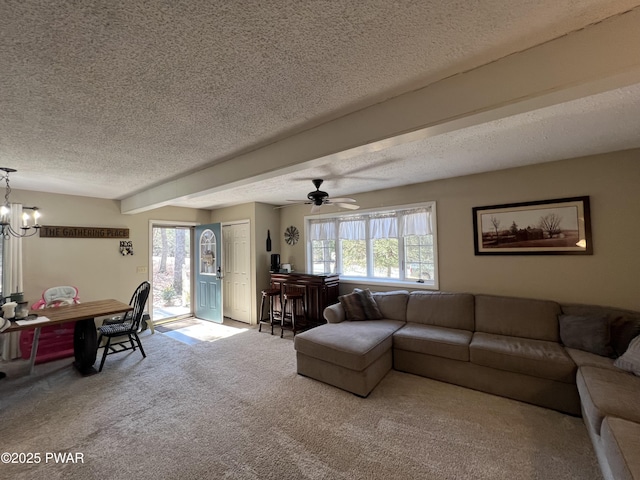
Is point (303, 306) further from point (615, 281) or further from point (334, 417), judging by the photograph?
point (615, 281)

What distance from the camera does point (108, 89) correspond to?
5.01 feet

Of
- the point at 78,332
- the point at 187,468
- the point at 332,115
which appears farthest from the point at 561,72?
the point at 78,332

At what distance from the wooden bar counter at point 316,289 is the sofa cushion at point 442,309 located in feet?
4.60

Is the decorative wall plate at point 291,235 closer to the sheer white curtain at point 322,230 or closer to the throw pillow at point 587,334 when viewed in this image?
the sheer white curtain at point 322,230

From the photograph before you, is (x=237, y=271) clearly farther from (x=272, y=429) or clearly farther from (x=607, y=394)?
(x=607, y=394)

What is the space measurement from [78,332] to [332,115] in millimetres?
4053

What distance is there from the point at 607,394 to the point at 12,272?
6.56 meters

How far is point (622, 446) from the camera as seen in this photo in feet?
4.42

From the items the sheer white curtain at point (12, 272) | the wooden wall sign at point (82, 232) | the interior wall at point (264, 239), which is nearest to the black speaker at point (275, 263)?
the interior wall at point (264, 239)

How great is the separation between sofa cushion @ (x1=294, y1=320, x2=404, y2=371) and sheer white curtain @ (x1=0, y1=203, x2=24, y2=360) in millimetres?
4007

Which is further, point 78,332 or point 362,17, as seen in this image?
point 78,332

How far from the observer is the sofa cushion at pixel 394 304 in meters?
3.67

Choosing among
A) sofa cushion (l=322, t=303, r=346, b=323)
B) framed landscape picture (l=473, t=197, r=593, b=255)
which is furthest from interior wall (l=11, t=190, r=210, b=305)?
framed landscape picture (l=473, t=197, r=593, b=255)

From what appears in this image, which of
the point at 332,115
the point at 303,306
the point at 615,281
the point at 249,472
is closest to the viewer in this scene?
the point at 249,472
